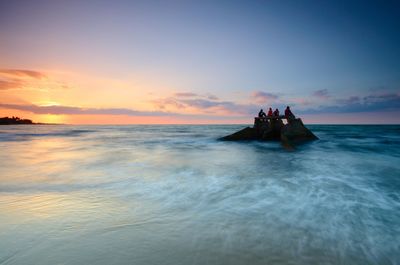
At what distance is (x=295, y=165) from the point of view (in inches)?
372

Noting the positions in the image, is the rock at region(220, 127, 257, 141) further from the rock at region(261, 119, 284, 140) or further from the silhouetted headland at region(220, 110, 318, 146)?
the rock at region(261, 119, 284, 140)

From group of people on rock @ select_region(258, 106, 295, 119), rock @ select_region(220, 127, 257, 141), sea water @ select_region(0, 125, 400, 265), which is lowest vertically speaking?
sea water @ select_region(0, 125, 400, 265)

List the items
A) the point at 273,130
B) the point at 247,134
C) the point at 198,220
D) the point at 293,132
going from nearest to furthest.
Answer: the point at 198,220 → the point at 293,132 → the point at 273,130 → the point at 247,134

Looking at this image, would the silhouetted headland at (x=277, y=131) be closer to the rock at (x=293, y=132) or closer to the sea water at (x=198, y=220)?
the rock at (x=293, y=132)

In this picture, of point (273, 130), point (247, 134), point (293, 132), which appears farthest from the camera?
point (247, 134)

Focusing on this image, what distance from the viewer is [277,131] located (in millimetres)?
19969

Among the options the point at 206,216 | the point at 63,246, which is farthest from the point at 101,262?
the point at 206,216

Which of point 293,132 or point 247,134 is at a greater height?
point 293,132

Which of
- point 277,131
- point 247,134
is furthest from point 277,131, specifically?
point 247,134

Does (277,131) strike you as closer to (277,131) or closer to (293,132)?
(277,131)

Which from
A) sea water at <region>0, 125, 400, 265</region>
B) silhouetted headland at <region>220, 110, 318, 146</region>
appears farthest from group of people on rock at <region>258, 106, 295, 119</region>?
sea water at <region>0, 125, 400, 265</region>

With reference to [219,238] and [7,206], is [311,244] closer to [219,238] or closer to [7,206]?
[219,238]

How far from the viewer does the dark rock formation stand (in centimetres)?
1773

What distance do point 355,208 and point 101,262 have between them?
14.6 ft
